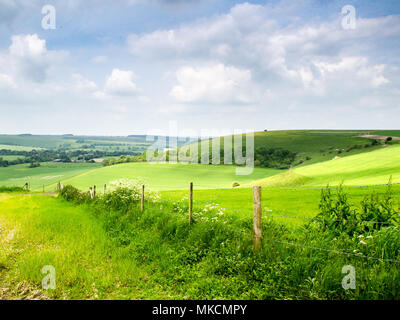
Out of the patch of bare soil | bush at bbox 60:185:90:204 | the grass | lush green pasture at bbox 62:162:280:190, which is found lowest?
lush green pasture at bbox 62:162:280:190

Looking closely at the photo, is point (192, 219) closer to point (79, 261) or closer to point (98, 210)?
point (79, 261)

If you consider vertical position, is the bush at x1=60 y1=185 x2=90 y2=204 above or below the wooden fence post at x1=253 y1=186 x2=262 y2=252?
below

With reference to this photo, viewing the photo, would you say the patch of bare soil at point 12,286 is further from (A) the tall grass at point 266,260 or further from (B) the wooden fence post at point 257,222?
(B) the wooden fence post at point 257,222

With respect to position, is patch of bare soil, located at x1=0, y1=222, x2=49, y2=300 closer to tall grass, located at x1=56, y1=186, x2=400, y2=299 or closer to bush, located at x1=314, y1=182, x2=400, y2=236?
tall grass, located at x1=56, y1=186, x2=400, y2=299

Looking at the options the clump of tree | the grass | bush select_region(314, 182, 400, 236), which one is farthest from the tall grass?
the clump of tree

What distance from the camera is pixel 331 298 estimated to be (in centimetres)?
537

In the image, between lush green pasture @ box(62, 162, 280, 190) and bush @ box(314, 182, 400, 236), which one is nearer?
bush @ box(314, 182, 400, 236)

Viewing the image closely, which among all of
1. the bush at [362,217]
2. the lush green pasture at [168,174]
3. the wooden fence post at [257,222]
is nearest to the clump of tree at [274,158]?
the lush green pasture at [168,174]

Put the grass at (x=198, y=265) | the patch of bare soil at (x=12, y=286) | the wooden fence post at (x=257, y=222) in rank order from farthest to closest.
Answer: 1. the wooden fence post at (x=257, y=222)
2. the patch of bare soil at (x=12, y=286)
3. the grass at (x=198, y=265)

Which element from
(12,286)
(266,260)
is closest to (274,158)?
(266,260)

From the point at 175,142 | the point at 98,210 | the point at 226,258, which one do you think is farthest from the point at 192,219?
the point at 175,142

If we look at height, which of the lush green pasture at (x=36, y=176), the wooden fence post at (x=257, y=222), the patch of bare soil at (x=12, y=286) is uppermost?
the wooden fence post at (x=257, y=222)

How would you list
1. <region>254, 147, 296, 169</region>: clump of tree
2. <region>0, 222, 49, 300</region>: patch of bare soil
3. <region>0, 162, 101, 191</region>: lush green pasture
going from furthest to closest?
<region>254, 147, 296, 169</region>: clump of tree
<region>0, 162, 101, 191</region>: lush green pasture
<region>0, 222, 49, 300</region>: patch of bare soil
